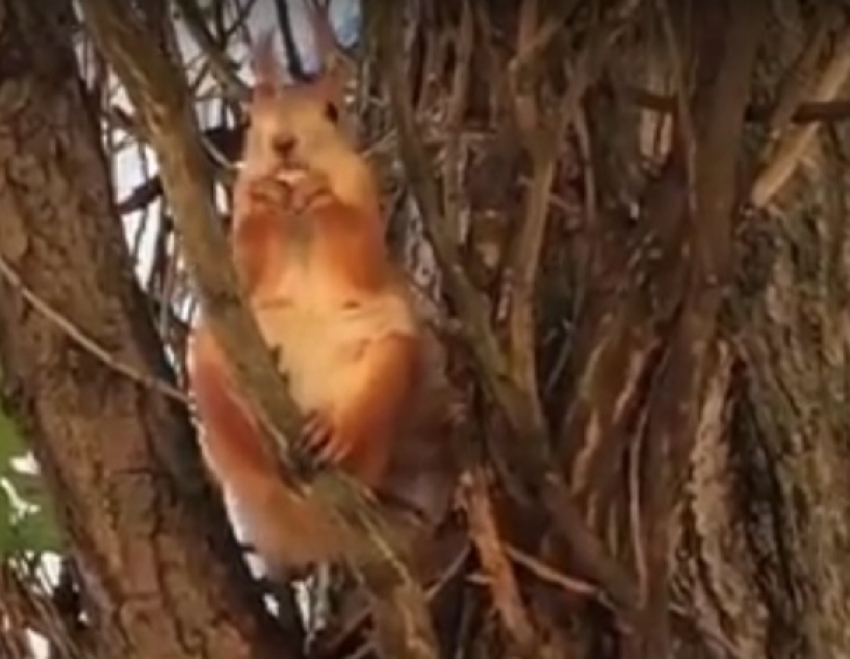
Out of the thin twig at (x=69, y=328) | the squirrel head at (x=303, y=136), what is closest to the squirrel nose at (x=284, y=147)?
the squirrel head at (x=303, y=136)

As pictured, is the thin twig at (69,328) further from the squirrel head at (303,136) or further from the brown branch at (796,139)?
the brown branch at (796,139)

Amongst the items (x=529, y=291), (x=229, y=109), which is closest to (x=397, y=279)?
(x=529, y=291)

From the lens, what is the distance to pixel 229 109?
2.83ft

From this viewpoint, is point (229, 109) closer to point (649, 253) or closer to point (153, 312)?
point (153, 312)

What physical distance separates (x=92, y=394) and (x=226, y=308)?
13 cm

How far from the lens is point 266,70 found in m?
0.68

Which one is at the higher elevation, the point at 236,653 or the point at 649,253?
the point at 649,253

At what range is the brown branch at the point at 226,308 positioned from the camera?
0.59 meters

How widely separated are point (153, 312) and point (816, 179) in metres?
0.27

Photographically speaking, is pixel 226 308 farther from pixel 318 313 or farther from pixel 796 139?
pixel 796 139

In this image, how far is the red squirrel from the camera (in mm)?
664

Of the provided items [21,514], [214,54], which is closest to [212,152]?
[214,54]

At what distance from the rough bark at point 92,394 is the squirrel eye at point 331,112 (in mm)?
95

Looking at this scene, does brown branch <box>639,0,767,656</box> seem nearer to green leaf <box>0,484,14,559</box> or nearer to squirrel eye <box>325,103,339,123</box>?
squirrel eye <box>325,103,339,123</box>
